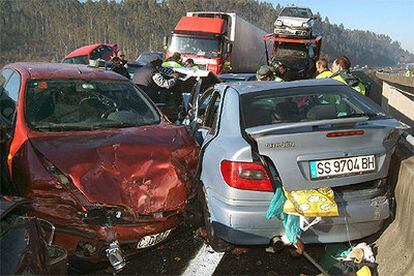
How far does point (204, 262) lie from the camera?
13.1 feet

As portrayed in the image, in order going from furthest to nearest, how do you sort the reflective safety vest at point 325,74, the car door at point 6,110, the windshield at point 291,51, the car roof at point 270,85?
the windshield at point 291,51
the reflective safety vest at point 325,74
the car roof at point 270,85
the car door at point 6,110

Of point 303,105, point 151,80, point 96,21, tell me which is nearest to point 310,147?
point 303,105

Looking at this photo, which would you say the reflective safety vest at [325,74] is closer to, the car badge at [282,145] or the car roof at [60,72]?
the car roof at [60,72]

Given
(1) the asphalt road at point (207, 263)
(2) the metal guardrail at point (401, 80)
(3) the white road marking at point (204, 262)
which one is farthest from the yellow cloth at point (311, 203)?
(2) the metal guardrail at point (401, 80)

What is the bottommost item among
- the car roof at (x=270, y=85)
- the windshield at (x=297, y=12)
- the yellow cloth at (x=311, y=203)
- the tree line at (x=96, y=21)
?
the tree line at (x=96, y=21)

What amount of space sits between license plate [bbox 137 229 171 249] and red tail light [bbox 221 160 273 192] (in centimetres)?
82

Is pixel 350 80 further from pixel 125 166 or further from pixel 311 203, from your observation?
pixel 125 166

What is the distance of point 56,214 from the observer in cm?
354

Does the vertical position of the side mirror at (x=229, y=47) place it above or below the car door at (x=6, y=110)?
below

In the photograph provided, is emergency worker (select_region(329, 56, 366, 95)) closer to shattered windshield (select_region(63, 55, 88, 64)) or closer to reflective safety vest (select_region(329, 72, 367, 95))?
reflective safety vest (select_region(329, 72, 367, 95))

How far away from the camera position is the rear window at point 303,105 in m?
4.05

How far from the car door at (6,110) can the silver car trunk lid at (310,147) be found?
2.19 meters

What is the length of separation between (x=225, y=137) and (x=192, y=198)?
0.70 meters

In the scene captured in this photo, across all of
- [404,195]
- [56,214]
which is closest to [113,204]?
[56,214]
